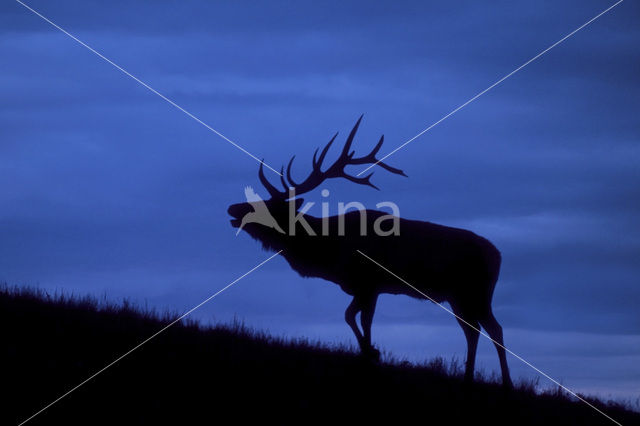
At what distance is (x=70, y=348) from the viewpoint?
10.2 m

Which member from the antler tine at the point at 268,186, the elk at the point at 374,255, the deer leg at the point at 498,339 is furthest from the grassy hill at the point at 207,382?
the antler tine at the point at 268,186

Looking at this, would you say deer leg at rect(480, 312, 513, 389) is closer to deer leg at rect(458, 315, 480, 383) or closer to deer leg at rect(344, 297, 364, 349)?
deer leg at rect(458, 315, 480, 383)

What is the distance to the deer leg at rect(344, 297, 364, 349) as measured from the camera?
12.7 meters

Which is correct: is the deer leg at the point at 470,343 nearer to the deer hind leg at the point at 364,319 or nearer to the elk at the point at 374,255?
the elk at the point at 374,255

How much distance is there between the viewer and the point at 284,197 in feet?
47.1

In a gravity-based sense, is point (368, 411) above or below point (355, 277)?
below

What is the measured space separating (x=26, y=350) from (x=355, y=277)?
5496mm

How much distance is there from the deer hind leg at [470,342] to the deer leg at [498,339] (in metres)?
0.16

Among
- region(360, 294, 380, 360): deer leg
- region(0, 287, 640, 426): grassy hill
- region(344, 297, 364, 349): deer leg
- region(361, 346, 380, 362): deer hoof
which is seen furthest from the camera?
region(344, 297, 364, 349): deer leg

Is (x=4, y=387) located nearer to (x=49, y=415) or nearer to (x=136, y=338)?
(x=49, y=415)

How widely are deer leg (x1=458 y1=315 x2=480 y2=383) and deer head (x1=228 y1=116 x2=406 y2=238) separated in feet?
10.00

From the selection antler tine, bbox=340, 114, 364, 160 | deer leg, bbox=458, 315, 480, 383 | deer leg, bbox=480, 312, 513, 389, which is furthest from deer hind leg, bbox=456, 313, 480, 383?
antler tine, bbox=340, 114, 364, 160

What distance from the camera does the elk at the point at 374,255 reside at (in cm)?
1325

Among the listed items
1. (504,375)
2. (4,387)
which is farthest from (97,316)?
(504,375)
